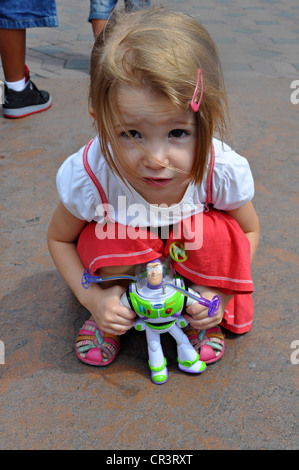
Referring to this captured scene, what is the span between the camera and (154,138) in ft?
3.77

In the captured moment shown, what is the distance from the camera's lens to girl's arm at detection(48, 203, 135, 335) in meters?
1.43

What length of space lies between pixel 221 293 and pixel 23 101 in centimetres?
228

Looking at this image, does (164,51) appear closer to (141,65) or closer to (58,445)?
(141,65)

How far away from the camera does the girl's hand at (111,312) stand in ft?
4.67

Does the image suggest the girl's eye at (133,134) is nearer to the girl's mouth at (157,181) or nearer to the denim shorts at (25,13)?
the girl's mouth at (157,181)

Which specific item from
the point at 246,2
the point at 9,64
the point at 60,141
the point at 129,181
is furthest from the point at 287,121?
the point at 246,2

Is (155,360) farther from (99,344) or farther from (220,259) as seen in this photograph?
(220,259)

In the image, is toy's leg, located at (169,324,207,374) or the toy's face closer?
the toy's face

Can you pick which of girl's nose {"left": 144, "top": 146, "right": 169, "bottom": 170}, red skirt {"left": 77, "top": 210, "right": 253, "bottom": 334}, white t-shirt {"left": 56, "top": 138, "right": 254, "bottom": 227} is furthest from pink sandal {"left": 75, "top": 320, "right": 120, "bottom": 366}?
girl's nose {"left": 144, "top": 146, "right": 169, "bottom": 170}

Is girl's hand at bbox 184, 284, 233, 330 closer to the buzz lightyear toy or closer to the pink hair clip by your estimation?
the buzz lightyear toy

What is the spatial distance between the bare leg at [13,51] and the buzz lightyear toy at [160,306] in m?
2.06

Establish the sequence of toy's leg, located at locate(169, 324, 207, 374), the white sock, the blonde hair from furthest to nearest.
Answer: the white sock
toy's leg, located at locate(169, 324, 207, 374)
the blonde hair

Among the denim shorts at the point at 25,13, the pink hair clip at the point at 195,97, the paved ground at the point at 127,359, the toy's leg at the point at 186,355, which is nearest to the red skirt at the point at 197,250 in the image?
the toy's leg at the point at 186,355

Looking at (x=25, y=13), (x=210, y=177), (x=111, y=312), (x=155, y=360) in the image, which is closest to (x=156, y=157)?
(x=210, y=177)
